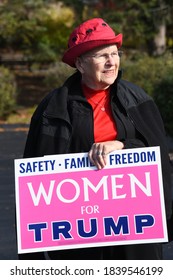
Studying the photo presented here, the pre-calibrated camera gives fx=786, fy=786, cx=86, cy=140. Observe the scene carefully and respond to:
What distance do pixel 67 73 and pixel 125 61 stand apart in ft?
5.52

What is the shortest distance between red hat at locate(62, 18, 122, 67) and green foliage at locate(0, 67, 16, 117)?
56.7 ft

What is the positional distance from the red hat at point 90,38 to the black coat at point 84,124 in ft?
0.68

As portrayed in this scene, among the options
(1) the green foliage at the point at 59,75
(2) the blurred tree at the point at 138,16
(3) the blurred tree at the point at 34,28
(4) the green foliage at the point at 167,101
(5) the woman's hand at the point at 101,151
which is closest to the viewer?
(5) the woman's hand at the point at 101,151

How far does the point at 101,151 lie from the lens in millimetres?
3836

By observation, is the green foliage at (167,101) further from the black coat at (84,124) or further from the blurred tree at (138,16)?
the blurred tree at (138,16)

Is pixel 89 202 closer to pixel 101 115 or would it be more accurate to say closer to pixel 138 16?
pixel 101 115

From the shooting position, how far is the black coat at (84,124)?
397 centimetres

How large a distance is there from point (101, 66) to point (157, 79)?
44.8 feet

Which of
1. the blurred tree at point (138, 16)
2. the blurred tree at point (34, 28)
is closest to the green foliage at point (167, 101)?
the blurred tree at point (138, 16)

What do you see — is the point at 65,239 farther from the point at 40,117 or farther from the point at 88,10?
the point at 88,10

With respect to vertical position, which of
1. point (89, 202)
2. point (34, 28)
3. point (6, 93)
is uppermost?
point (34, 28)

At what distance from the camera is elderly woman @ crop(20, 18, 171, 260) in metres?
3.97

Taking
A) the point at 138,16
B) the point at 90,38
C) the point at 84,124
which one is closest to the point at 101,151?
the point at 84,124

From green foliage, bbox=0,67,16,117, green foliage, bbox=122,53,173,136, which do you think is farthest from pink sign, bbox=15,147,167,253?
green foliage, bbox=0,67,16,117
